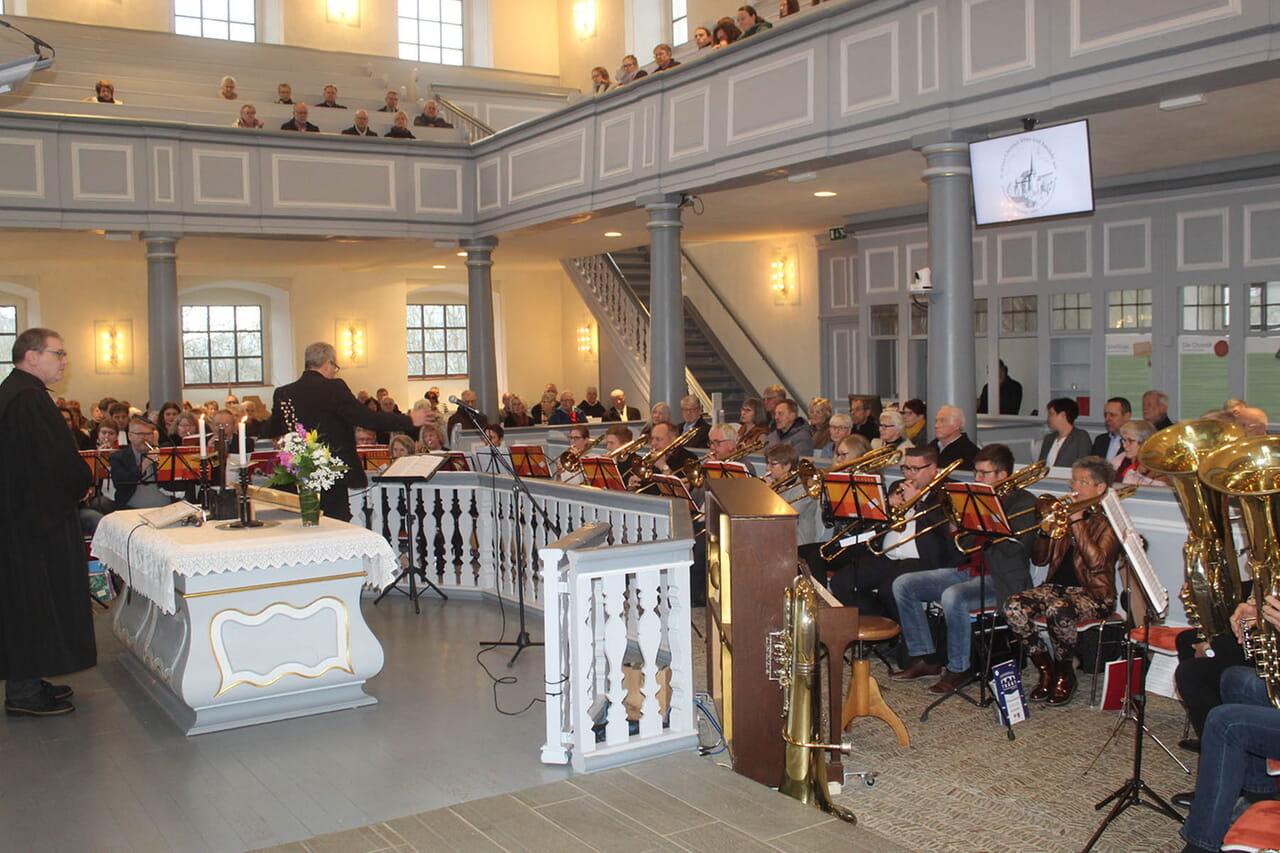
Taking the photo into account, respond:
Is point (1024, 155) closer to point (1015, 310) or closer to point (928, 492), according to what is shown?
point (928, 492)

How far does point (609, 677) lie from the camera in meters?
4.80

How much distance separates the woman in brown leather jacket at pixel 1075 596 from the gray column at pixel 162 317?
11324mm

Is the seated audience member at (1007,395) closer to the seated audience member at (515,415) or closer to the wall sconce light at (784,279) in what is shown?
the wall sconce light at (784,279)

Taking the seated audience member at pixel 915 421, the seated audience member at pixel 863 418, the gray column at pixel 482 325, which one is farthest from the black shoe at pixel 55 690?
the gray column at pixel 482 325

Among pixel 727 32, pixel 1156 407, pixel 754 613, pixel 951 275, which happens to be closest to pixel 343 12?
pixel 727 32

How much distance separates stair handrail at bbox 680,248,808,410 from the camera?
17734 mm

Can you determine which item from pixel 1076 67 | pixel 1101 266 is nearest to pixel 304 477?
pixel 1076 67

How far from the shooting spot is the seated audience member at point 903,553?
269 inches

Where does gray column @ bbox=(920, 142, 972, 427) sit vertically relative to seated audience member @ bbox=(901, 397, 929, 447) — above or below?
above

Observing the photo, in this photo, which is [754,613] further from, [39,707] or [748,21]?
[748,21]

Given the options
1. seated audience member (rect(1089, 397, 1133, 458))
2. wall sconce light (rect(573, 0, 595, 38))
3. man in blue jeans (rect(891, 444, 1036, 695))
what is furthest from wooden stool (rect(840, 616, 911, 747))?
wall sconce light (rect(573, 0, 595, 38))

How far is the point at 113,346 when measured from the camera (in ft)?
62.6

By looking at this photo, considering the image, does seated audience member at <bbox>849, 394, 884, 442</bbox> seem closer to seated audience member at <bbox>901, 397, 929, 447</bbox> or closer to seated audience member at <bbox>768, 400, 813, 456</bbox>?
seated audience member at <bbox>901, 397, 929, 447</bbox>

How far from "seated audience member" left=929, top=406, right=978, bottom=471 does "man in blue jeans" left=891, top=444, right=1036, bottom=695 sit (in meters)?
1.22
